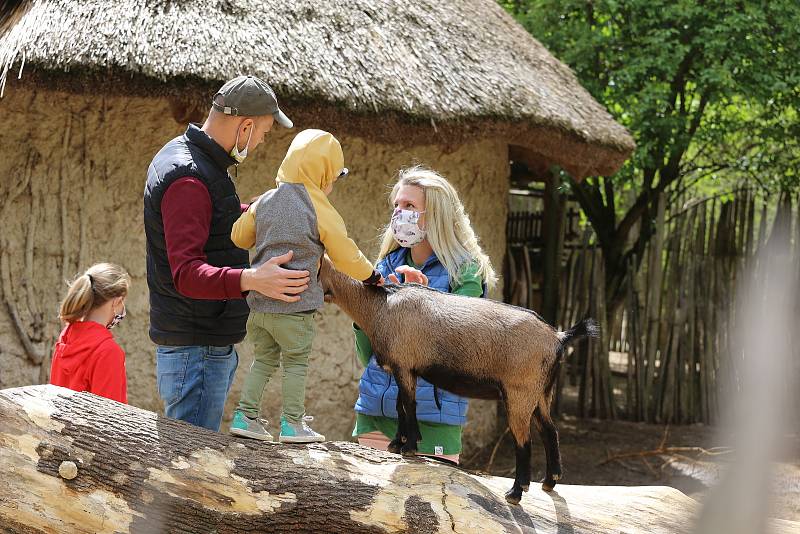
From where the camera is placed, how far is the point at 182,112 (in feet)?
18.9

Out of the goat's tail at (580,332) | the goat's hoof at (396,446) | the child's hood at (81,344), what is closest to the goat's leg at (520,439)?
the goat's tail at (580,332)

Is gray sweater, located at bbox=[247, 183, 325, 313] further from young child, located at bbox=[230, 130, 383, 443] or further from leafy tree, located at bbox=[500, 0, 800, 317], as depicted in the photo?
leafy tree, located at bbox=[500, 0, 800, 317]

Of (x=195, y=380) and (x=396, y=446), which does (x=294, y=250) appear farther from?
(x=396, y=446)

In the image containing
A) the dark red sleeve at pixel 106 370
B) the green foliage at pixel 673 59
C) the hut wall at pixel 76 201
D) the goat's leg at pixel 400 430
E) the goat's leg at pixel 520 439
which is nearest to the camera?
the goat's leg at pixel 520 439

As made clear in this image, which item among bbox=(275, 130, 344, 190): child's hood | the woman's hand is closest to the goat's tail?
the woman's hand

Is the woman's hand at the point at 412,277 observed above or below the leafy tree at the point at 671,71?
below

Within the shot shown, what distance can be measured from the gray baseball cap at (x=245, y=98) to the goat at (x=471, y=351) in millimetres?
552

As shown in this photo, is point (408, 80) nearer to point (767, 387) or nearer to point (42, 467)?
point (42, 467)

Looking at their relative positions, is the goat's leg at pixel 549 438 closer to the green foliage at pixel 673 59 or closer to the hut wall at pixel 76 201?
the hut wall at pixel 76 201

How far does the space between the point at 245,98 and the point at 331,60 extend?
3145 mm

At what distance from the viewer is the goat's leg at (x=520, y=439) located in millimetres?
2629

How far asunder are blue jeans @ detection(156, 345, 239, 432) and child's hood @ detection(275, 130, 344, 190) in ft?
2.25

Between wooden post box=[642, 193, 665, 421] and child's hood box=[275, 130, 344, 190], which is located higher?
child's hood box=[275, 130, 344, 190]

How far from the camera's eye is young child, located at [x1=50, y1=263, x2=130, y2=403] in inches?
132
